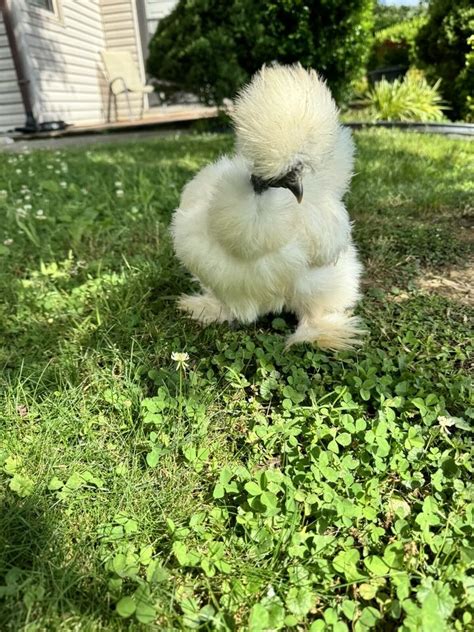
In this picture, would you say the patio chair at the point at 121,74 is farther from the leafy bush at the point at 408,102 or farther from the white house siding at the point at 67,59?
the leafy bush at the point at 408,102

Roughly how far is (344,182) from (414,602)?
1.45m

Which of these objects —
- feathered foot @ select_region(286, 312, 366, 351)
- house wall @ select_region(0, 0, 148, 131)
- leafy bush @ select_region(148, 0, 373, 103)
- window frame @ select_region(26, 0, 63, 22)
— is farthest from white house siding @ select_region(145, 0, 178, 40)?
feathered foot @ select_region(286, 312, 366, 351)

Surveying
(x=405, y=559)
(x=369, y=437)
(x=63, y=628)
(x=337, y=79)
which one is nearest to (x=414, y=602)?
(x=405, y=559)

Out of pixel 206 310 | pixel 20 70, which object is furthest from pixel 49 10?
pixel 206 310

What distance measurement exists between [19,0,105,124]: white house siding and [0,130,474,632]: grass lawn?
8130 mm

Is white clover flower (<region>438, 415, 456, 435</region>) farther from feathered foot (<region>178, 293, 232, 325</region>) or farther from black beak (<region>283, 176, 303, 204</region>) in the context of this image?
feathered foot (<region>178, 293, 232, 325</region>)

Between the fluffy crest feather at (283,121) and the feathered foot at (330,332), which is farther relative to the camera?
the feathered foot at (330,332)

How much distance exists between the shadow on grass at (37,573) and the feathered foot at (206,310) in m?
1.07

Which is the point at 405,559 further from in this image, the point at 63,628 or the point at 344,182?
the point at 344,182

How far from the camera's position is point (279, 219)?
1671mm

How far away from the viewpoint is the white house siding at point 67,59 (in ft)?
29.4

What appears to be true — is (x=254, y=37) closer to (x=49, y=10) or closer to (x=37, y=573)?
Result: (x=49, y=10)

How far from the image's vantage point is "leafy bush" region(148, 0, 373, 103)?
6.40 meters

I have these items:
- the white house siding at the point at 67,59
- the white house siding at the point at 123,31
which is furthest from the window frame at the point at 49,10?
the white house siding at the point at 123,31
